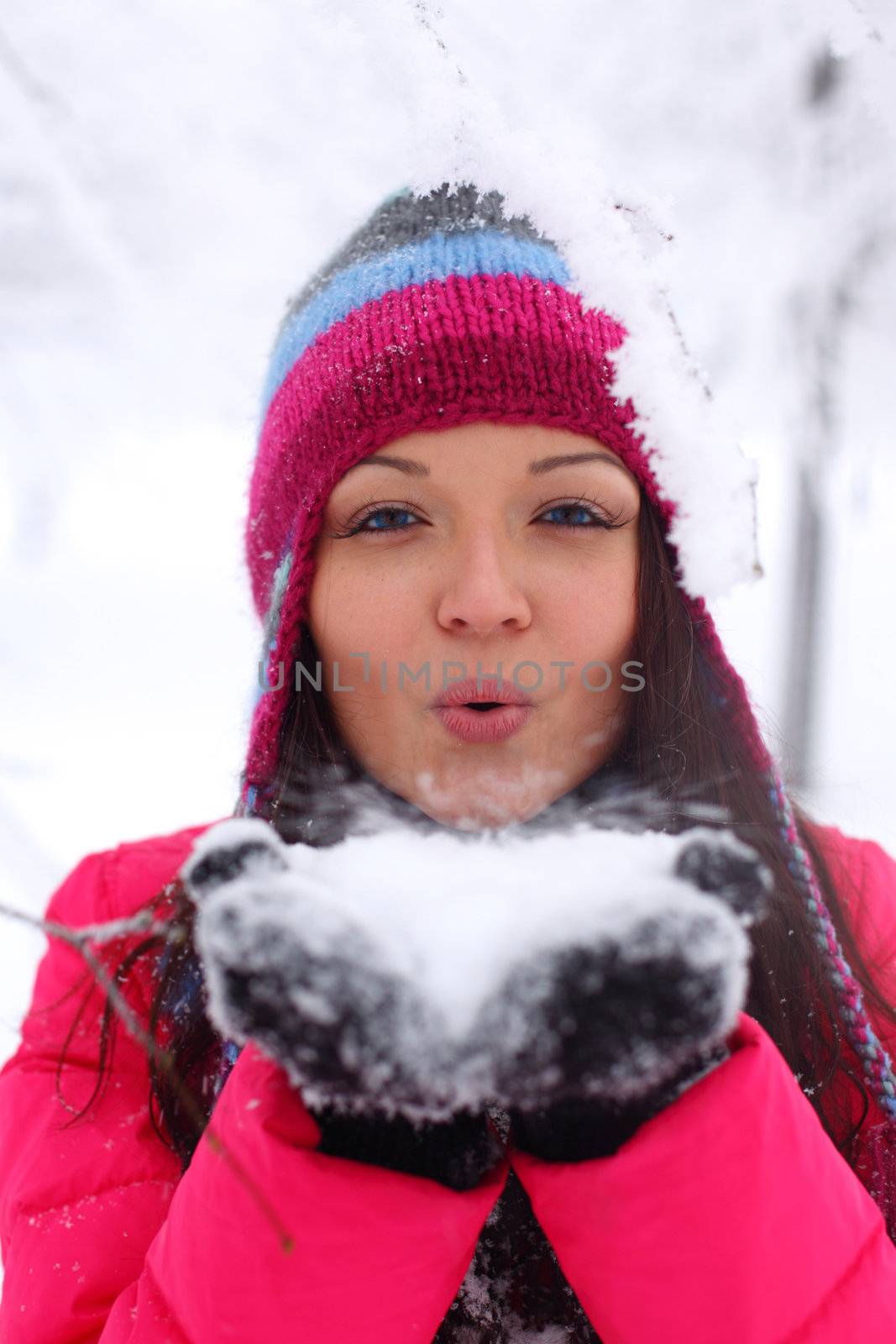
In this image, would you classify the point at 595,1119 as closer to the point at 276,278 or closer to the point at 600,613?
→ the point at 600,613

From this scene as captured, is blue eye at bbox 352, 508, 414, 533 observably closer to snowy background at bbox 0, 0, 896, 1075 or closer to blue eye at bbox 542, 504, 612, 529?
blue eye at bbox 542, 504, 612, 529

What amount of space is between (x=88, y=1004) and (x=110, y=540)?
554 cm

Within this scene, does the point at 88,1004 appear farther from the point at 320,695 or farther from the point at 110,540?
the point at 110,540

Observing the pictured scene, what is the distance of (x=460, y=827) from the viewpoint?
1.30 metres

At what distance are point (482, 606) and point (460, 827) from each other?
37cm

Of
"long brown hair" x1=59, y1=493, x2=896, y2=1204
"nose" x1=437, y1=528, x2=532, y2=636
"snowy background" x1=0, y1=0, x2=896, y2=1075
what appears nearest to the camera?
"nose" x1=437, y1=528, x2=532, y2=636

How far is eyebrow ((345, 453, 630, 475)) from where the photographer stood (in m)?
1.23

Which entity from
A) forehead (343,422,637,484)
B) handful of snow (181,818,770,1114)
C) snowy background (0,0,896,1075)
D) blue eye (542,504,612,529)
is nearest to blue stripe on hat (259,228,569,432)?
snowy background (0,0,896,1075)

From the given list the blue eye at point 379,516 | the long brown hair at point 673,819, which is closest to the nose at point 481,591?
the blue eye at point 379,516

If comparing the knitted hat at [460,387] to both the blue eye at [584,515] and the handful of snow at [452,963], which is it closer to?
the blue eye at [584,515]

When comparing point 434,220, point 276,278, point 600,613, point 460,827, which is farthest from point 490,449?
point 276,278

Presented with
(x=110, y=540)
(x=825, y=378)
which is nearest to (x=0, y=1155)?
(x=825, y=378)

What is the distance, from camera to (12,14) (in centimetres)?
203

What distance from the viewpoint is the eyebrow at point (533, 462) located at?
123 centimetres
